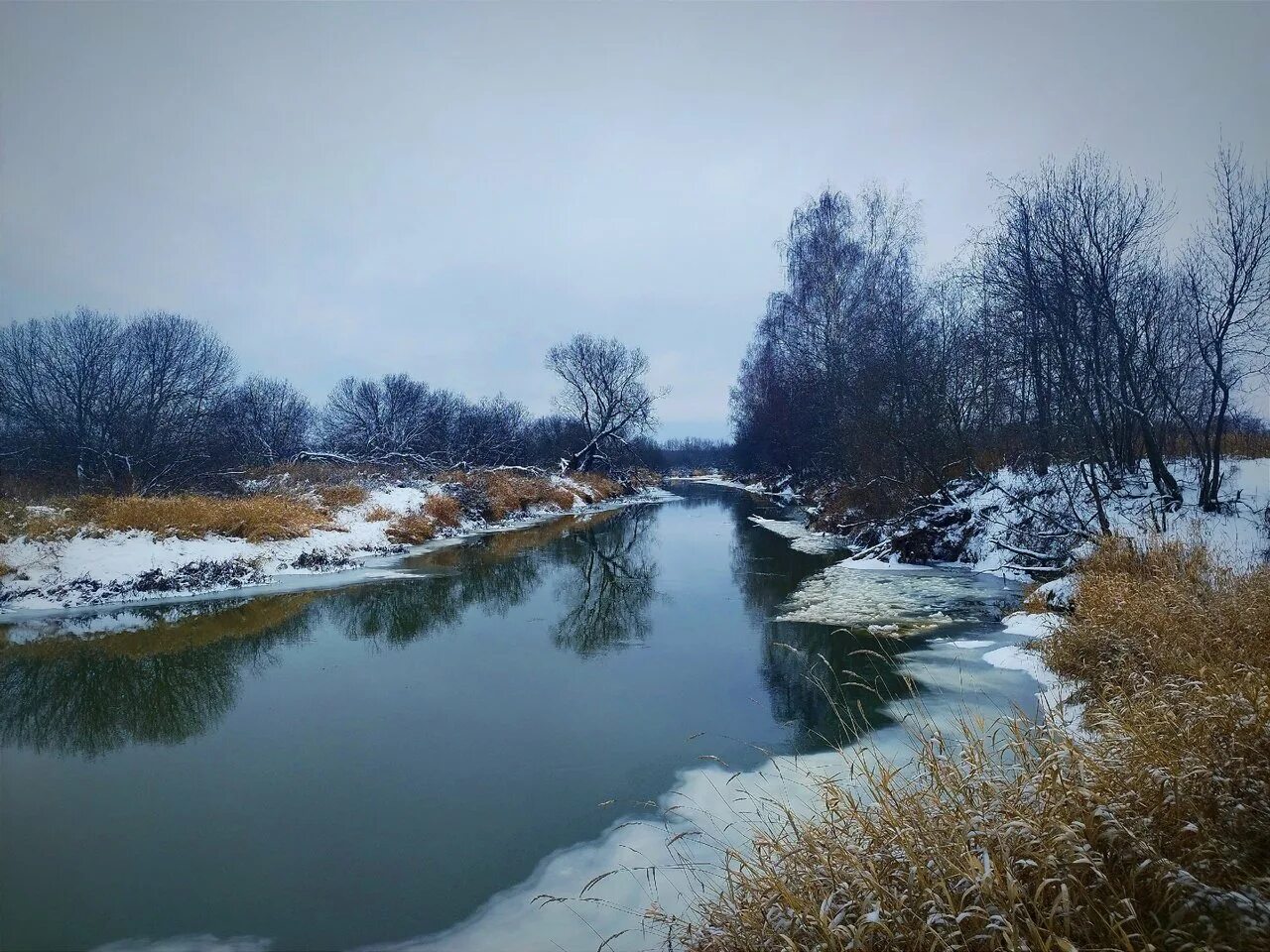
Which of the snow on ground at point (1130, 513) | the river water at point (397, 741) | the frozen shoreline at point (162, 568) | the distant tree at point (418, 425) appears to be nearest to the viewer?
the river water at point (397, 741)

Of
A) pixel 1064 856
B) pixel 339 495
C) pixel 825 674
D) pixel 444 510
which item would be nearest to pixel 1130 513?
pixel 825 674

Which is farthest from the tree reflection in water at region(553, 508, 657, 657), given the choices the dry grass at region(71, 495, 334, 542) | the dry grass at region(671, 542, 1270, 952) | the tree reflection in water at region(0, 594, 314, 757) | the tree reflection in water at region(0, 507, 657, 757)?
the dry grass at region(71, 495, 334, 542)

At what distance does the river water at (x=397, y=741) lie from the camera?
3.06m

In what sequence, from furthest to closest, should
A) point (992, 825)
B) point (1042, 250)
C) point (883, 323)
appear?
point (883, 323) < point (1042, 250) < point (992, 825)

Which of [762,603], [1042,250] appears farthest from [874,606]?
[1042,250]

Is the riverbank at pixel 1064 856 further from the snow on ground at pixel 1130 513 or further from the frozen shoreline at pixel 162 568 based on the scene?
the frozen shoreline at pixel 162 568

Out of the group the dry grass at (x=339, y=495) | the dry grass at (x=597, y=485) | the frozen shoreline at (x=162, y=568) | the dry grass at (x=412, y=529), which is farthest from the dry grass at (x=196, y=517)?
the dry grass at (x=597, y=485)

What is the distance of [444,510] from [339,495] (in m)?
2.96

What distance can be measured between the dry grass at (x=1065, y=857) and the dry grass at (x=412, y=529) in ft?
48.3

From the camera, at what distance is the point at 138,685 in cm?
636

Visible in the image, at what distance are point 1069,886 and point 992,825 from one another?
33 cm

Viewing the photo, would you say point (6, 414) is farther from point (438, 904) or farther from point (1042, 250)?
point (1042, 250)

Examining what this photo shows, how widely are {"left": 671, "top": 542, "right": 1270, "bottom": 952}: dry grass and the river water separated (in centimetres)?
99

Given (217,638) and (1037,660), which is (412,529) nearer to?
(217,638)
